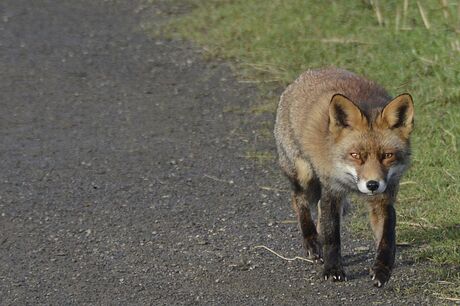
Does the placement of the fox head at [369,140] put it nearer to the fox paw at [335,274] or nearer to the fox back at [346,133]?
the fox back at [346,133]

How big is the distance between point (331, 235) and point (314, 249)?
0.34m

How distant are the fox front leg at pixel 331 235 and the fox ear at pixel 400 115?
20.4 inches

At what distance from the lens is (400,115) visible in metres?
5.73

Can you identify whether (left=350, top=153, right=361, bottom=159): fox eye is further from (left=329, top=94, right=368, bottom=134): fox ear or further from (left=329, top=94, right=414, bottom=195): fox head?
(left=329, top=94, right=368, bottom=134): fox ear

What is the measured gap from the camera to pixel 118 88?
9.83m

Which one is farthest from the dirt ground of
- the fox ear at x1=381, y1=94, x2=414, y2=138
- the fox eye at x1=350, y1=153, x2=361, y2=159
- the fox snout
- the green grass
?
the fox ear at x1=381, y1=94, x2=414, y2=138

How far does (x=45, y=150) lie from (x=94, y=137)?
450 millimetres

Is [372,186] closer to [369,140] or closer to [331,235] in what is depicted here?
[369,140]

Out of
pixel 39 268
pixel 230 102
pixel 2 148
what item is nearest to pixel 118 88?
pixel 230 102

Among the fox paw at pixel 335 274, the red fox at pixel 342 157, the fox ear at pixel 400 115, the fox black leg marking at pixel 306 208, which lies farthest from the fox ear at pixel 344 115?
the fox paw at pixel 335 274

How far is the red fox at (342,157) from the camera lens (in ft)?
18.5

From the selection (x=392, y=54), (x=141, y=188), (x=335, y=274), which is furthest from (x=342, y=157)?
A: (x=392, y=54)

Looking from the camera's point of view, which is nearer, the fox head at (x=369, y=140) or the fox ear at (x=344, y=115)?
the fox head at (x=369, y=140)

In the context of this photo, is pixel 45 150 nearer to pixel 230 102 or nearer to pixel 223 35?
pixel 230 102
